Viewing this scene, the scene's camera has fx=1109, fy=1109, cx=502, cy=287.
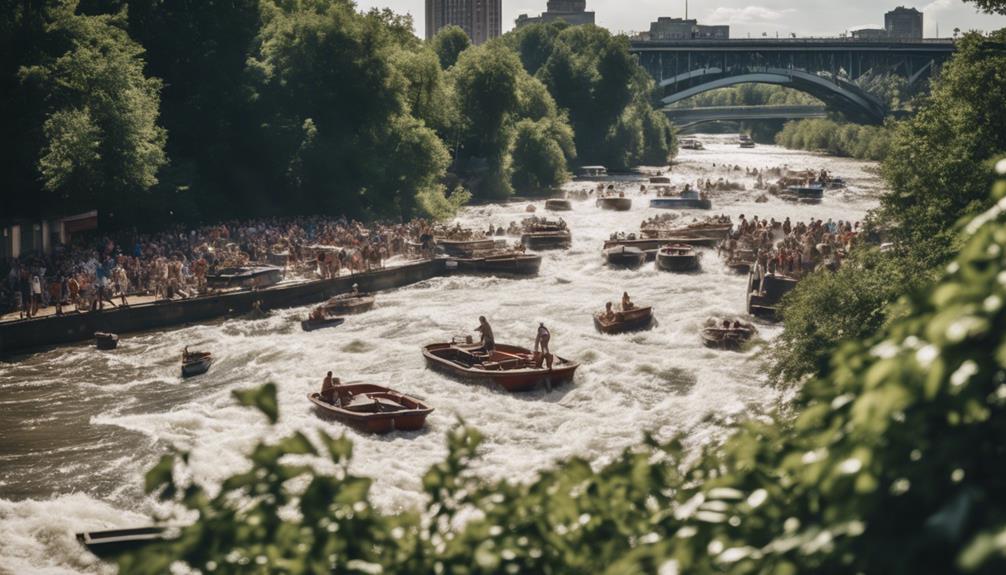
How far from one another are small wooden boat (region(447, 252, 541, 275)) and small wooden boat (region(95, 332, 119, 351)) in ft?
58.3

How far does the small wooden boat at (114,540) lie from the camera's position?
16.4 meters

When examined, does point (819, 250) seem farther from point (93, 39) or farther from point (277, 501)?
point (277, 501)

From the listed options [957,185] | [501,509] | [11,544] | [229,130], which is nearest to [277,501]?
[501,509]

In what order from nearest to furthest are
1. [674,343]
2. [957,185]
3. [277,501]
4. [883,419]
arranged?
[883,419] → [277,501] → [957,185] → [674,343]

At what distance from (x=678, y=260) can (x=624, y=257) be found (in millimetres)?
2584

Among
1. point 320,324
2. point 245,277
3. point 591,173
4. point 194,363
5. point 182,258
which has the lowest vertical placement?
point 194,363

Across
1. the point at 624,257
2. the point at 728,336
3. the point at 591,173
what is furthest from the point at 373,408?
the point at 591,173

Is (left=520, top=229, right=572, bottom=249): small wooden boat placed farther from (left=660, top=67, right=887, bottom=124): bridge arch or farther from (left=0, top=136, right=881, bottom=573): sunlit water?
(left=660, top=67, right=887, bottom=124): bridge arch

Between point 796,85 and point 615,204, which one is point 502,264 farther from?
point 796,85

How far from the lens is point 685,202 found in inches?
2768

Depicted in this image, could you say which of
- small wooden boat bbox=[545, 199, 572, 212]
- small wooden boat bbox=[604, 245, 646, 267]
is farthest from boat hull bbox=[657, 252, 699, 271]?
small wooden boat bbox=[545, 199, 572, 212]

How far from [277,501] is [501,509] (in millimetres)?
1185

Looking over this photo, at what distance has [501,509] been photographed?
5969 mm

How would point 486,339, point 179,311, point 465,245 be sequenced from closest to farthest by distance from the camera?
1. point 486,339
2. point 179,311
3. point 465,245
